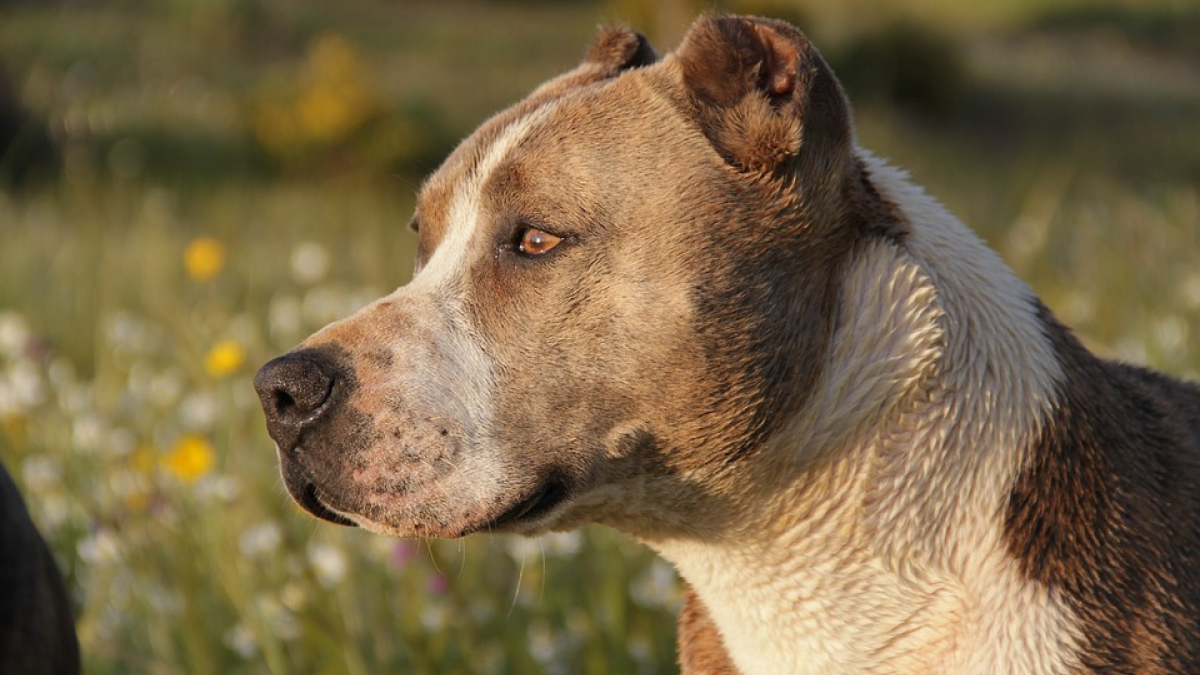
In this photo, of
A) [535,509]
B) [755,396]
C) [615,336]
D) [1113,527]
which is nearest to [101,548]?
[535,509]

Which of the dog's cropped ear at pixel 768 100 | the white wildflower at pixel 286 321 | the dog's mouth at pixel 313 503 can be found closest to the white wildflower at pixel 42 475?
the white wildflower at pixel 286 321

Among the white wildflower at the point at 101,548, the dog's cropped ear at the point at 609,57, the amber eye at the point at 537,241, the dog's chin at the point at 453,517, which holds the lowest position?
the white wildflower at the point at 101,548

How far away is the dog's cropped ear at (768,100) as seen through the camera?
2590mm

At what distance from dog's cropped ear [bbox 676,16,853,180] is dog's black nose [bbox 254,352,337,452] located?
2.85ft

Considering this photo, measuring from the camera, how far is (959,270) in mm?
2699

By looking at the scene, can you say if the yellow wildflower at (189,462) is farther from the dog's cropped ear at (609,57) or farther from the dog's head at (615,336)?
the dog's cropped ear at (609,57)

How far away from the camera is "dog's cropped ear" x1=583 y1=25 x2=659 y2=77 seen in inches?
127

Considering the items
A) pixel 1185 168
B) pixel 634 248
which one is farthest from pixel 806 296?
pixel 1185 168

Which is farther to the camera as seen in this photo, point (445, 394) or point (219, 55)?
point (219, 55)

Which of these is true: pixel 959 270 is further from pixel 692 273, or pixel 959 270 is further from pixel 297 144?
pixel 297 144

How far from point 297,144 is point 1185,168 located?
10706 mm

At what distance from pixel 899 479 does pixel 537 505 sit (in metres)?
0.68

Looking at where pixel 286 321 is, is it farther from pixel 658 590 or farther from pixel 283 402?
pixel 283 402

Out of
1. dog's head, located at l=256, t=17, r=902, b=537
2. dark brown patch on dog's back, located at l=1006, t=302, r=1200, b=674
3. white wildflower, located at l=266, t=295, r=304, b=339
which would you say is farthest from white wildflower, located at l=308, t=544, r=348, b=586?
dark brown patch on dog's back, located at l=1006, t=302, r=1200, b=674
